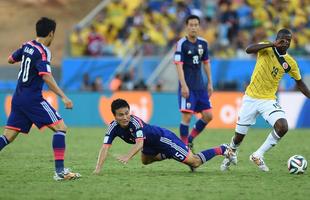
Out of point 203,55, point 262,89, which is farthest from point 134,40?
point 262,89

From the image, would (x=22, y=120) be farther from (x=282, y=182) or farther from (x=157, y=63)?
(x=157, y=63)

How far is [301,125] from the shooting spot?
22.2 m

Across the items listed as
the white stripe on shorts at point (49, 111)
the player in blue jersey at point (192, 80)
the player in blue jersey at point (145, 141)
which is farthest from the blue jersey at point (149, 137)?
the player in blue jersey at point (192, 80)

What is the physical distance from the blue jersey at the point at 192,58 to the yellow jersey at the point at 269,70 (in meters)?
A: 2.80

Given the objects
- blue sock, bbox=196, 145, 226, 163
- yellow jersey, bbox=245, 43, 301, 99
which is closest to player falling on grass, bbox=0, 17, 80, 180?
blue sock, bbox=196, 145, 226, 163

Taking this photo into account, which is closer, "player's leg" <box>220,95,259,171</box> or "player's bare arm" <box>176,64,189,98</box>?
"player's leg" <box>220,95,259,171</box>

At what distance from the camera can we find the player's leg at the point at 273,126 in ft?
36.9

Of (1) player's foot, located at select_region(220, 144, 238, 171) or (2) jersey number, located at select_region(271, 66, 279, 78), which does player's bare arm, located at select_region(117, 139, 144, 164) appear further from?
(2) jersey number, located at select_region(271, 66, 279, 78)

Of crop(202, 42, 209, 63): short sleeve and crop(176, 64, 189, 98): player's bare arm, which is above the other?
crop(202, 42, 209, 63): short sleeve

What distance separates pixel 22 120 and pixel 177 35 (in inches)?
617

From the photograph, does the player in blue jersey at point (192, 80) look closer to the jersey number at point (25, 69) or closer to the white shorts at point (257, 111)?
the white shorts at point (257, 111)

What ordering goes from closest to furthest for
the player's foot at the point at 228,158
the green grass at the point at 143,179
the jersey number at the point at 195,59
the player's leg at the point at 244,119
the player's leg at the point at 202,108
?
the green grass at the point at 143,179, the player's foot at the point at 228,158, the player's leg at the point at 244,119, the jersey number at the point at 195,59, the player's leg at the point at 202,108

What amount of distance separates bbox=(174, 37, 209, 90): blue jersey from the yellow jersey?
2801 mm

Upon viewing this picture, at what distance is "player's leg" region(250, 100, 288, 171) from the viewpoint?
1125cm
